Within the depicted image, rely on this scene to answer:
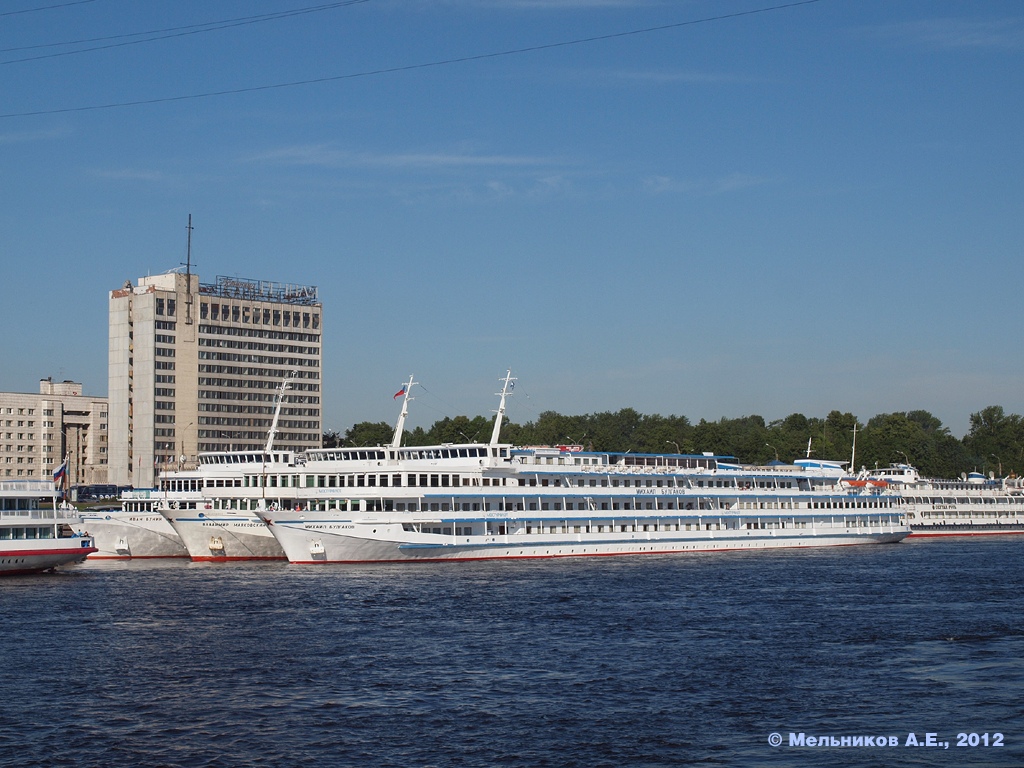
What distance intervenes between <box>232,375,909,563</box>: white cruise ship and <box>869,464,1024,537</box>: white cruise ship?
116 feet

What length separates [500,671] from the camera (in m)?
40.8

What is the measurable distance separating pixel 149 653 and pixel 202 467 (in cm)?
6039

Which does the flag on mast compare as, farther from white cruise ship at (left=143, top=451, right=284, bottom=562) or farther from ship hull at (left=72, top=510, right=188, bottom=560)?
ship hull at (left=72, top=510, right=188, bottom=560)

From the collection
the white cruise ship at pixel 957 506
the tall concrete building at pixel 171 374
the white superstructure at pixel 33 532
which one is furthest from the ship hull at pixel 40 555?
the tall concrete building at pixel 171 374

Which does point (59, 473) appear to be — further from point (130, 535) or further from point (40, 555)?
point (130, 535)

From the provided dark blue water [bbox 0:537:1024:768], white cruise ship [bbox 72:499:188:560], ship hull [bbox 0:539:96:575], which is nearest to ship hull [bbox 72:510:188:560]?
white cruise ship [bbox 72:499:188:560]

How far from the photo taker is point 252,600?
6000 cm

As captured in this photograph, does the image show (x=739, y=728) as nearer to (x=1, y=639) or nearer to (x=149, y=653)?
(x=149, y=653)

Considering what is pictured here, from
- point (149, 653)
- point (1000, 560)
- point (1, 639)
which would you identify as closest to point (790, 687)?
point (149, 653)

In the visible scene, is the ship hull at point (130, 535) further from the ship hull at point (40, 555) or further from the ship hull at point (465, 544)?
the ship hull at point (465, 544)

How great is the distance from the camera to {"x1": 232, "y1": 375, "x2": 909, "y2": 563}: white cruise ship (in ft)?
268

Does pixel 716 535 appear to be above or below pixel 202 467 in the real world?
below

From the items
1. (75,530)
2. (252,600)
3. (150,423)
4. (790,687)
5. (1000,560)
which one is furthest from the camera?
(150,423)

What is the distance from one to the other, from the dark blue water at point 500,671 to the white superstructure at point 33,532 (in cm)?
364
